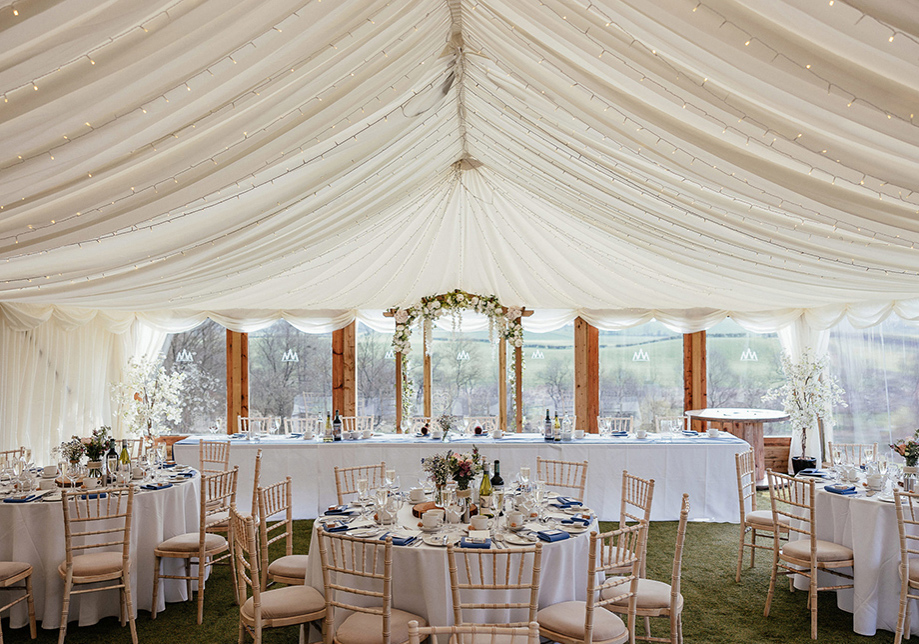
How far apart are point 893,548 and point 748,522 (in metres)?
1.26

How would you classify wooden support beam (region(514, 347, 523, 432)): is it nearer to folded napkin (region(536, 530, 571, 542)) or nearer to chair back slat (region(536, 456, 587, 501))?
chair back slat (region(536, 456, 587, 501))

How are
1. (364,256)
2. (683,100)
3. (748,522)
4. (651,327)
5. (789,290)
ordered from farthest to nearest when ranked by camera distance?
(651,327)
(364,256)
(789,290)
(748,522)
(683,100)

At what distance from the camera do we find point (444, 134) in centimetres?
512

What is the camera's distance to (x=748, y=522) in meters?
5.83

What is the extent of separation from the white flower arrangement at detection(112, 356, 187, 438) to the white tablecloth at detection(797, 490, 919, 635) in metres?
8.27

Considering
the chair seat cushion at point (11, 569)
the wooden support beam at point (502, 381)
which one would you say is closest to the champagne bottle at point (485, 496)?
the chair seat cushion at point (11, 569)

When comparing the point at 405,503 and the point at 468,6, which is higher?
the point at 468,6

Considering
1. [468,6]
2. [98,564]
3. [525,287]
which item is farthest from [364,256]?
[468,6]

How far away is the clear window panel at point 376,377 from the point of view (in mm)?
10648

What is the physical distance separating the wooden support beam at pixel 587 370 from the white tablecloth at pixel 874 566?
5.62 metres

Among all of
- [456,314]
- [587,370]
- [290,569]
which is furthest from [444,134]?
[587,370]

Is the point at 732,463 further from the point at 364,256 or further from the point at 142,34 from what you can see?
the point at 142,34

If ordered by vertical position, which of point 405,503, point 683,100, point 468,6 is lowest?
point 405,503

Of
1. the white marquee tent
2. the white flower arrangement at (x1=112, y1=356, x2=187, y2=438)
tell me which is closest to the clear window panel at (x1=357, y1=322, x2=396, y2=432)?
the white flower arrangement at (x1=112, y1=356, x2=187, y2=438)
